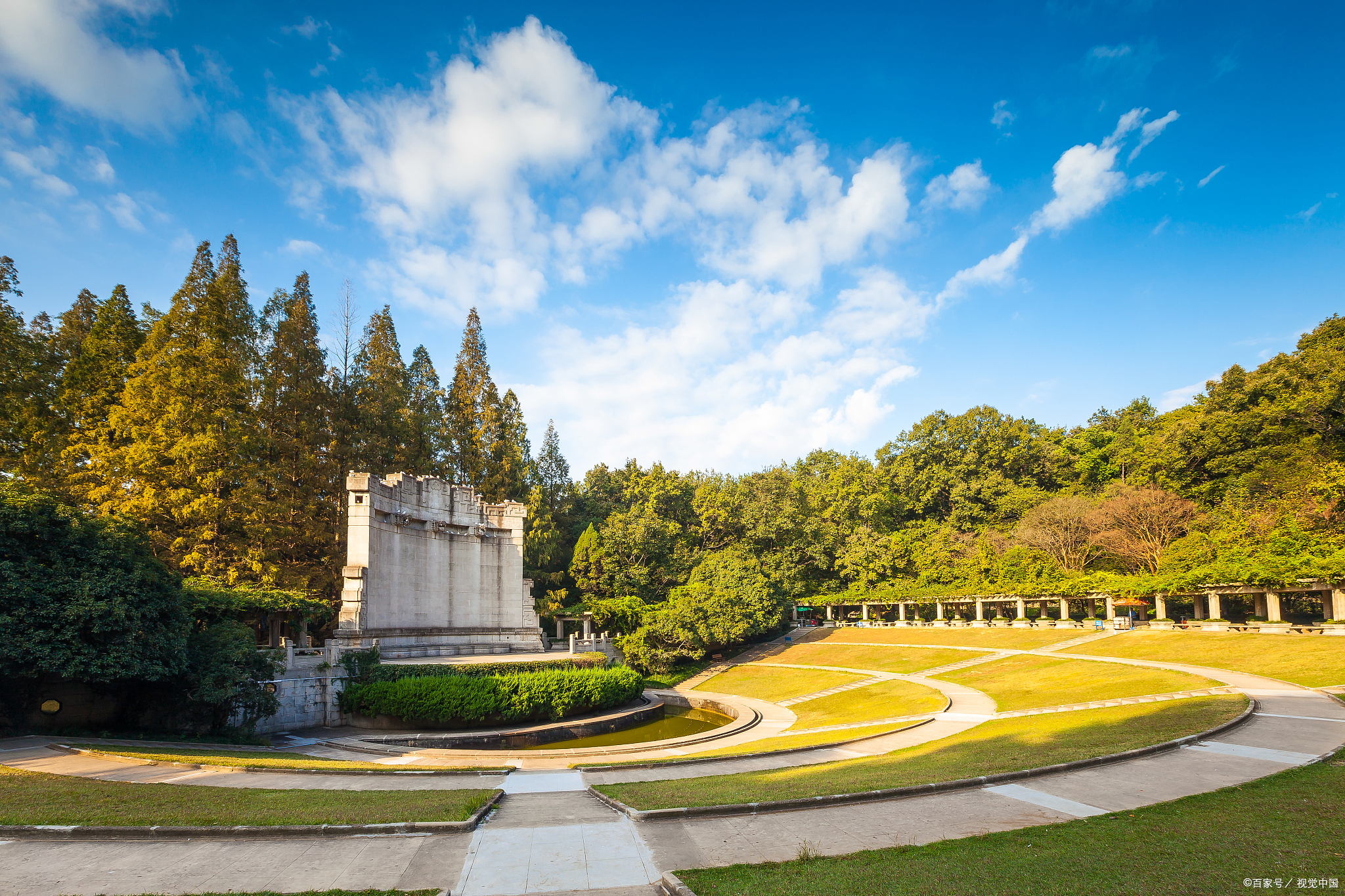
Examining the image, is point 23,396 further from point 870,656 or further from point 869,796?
point 870,656

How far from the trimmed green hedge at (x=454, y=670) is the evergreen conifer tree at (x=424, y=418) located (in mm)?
17340

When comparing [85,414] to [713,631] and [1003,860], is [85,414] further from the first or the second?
[1003,860]

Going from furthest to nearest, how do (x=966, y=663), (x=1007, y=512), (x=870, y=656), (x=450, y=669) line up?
(x=1007, y=512), (x=870, y=656), (x=966, y=663), (x=450, y=669)

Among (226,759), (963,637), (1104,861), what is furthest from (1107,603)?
(226,759)

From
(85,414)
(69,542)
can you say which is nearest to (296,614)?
(69,542)

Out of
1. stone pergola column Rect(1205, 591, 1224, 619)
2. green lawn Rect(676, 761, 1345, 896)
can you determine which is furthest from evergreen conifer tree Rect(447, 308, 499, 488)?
stone pergola column Rect(1205, 591, 1224, 619)

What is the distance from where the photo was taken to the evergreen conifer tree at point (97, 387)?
2739 cm

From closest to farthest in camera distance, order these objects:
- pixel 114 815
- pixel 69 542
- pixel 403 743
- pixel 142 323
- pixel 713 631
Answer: pixel 114 815 < pixel 69 542 < pixel 403 743 < pixel 142 323 < pixel 713 631

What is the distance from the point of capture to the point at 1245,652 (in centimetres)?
2589

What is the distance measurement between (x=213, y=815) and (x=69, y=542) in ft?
39.4

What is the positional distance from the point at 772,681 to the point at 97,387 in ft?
126

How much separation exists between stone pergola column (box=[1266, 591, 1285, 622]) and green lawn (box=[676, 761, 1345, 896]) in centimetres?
3290

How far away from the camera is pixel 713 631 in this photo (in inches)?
1586

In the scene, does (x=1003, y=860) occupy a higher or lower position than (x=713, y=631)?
higher
